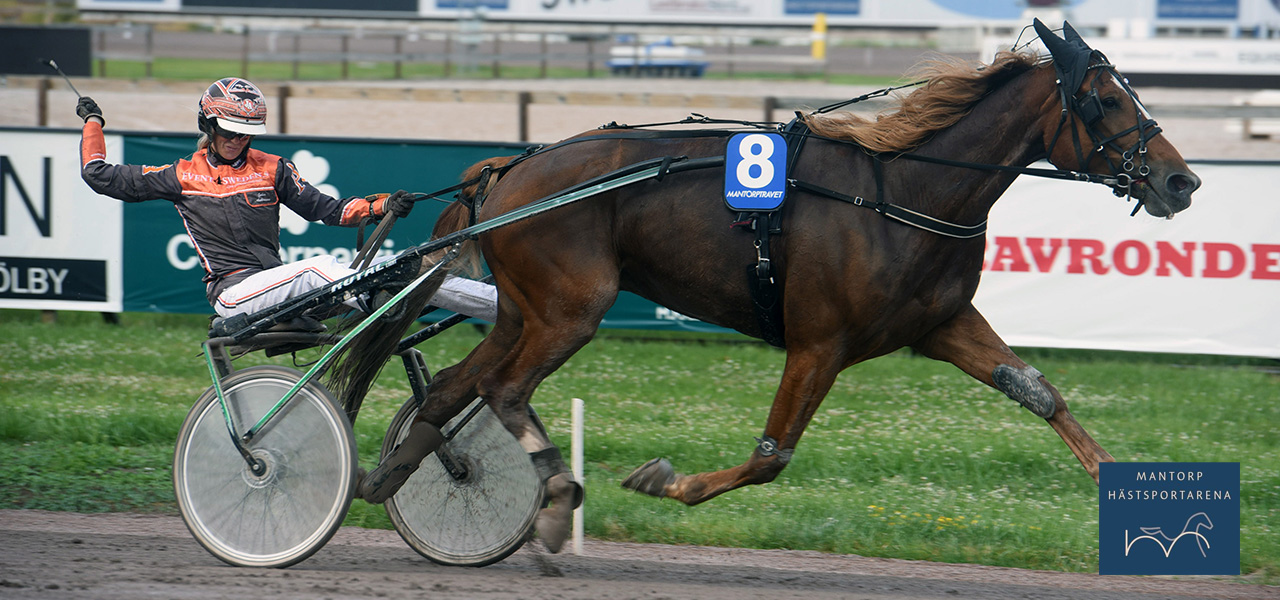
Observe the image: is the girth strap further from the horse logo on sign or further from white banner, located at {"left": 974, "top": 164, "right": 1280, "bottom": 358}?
white banner, located at {"left": 974, "top": 164, "right": 1280, "bottom": 358}

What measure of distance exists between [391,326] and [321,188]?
4.50 metres

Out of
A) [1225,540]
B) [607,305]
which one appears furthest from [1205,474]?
[607,305]

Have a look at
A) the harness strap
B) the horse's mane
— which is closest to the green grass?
the harness strap

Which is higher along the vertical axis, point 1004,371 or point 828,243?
point 828,243

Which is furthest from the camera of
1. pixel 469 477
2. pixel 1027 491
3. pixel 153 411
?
pixel 153 411

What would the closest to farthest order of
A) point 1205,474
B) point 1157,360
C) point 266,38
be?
point 1205,474 < point 1157,360 < point 266,38

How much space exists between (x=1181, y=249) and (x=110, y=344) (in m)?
7.03

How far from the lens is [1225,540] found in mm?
4266

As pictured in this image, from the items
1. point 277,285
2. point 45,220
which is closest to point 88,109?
point 277,285

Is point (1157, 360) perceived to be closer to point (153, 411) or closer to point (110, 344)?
point (153, 411)

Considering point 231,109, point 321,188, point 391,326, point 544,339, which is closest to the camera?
point 544,339

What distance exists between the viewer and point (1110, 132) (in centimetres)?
421

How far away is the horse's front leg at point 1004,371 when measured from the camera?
4.25 m

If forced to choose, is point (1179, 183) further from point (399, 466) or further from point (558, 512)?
point (399, 466)
